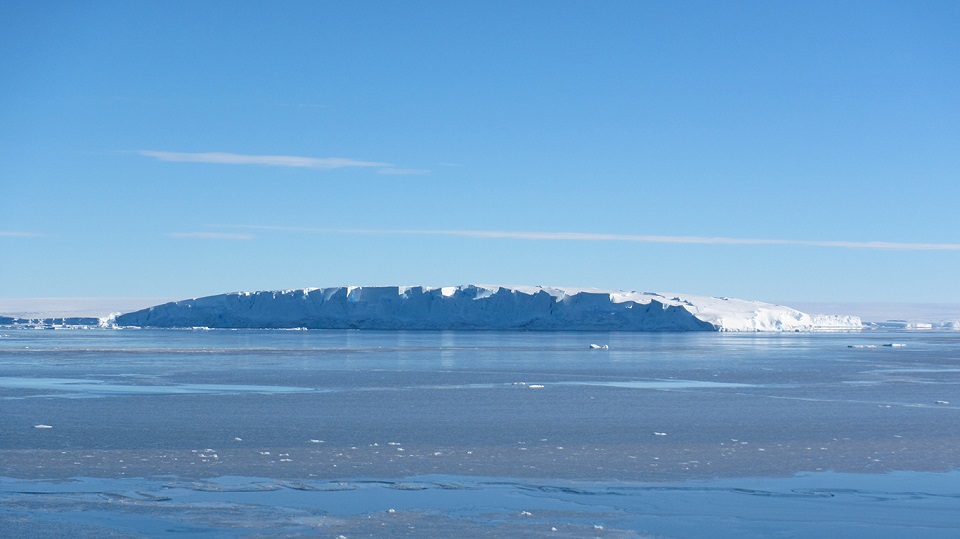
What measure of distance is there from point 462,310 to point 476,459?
135 feet

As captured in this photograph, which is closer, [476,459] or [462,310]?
[476,459]

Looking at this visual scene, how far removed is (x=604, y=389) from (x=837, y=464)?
6.08m

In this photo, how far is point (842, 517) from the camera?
4691 mm

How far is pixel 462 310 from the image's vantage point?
156 feet

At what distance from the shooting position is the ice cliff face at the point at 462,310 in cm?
4638

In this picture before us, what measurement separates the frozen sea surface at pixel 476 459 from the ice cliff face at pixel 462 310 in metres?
33.3

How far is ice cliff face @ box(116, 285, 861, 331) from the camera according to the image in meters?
46.4

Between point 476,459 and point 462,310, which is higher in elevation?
point 462,310

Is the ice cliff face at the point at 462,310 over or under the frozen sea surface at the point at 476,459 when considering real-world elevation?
over

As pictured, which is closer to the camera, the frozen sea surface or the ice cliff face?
the frozen sea surface

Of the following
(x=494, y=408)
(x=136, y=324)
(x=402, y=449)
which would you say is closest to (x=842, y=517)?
(x=402, y=449)

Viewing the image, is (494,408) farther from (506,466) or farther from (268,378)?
(268,378)

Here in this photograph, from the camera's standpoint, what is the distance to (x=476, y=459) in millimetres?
6402

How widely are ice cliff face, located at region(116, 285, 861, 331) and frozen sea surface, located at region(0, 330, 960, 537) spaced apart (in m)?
33.3
